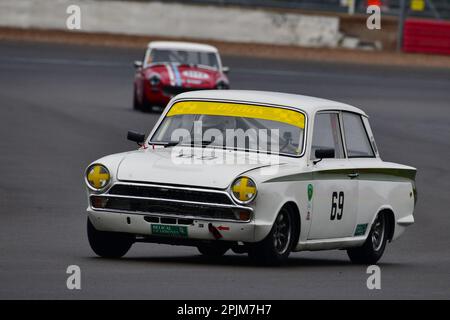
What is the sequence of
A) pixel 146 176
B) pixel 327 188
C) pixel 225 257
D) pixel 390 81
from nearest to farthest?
pixel 146 176, pixel 327 188, pixel 225 257, pixel 390 81

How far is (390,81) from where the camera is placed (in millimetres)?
39094

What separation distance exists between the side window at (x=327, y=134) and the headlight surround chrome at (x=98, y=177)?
174cm

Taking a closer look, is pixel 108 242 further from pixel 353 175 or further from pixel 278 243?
pixel 353 175

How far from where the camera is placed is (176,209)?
999 centimetres

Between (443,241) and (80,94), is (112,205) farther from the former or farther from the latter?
(80,94)

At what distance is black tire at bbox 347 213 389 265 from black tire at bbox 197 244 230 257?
1.23 meters

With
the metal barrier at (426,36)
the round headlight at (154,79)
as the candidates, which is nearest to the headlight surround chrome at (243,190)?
the round headlight at (154,79)

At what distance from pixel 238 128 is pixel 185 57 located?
1664cm

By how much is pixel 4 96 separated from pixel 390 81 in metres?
14.8

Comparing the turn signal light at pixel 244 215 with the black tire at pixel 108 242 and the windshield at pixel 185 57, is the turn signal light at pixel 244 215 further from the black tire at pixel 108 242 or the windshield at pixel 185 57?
the windshield at pixel 185 57

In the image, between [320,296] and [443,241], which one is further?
[443,241]

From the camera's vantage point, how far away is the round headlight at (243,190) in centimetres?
991

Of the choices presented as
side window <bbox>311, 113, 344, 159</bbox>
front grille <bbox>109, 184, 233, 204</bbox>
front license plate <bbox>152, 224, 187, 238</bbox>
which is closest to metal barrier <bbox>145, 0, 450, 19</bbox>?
side window <bbox>311, 113, 344, 159</bbox>
